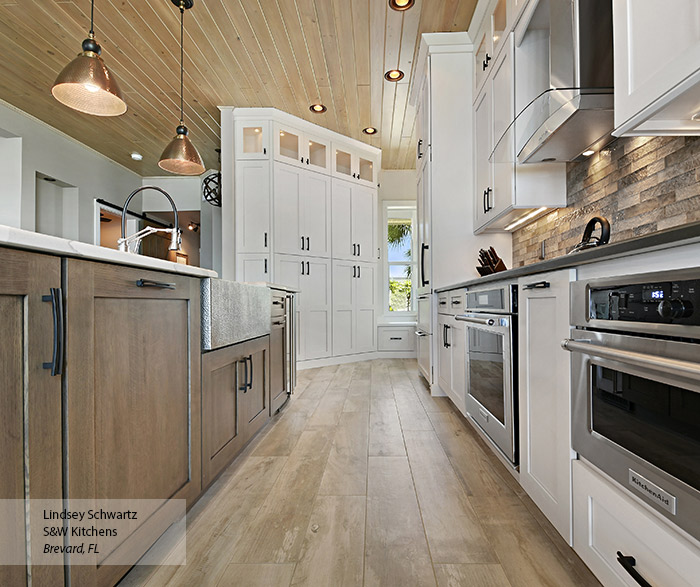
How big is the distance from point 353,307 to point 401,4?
10.9 feet

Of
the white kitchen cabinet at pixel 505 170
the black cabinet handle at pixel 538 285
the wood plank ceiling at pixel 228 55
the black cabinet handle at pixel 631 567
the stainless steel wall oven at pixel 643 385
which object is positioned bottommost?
the black cabinet handle at pixel 631 567

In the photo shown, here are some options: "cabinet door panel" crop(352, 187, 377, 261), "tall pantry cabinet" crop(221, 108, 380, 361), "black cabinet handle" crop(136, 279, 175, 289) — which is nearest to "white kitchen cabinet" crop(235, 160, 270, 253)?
"tall pantry cabinet" crop(221, 108, 380, 361)

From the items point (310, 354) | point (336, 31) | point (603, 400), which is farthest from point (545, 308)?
point (310, 354)

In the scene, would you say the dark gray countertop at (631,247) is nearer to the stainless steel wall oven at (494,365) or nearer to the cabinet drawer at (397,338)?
the stainless steel wall oven at (494,365)

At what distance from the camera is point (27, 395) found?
0.74m

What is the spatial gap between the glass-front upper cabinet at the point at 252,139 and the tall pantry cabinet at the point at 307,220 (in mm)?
11

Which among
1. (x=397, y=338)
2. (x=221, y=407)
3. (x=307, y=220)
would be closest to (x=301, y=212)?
(x=307, y=220)

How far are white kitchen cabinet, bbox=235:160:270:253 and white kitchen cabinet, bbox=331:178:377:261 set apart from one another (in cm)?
95

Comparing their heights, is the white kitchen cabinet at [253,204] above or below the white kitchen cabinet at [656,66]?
above

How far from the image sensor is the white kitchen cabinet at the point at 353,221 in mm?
5195

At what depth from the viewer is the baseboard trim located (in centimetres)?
480

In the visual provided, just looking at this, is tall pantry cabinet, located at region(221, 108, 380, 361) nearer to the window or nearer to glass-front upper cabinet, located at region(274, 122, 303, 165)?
glass-front upper cabinet, located at region(274, 122, 303, 165)

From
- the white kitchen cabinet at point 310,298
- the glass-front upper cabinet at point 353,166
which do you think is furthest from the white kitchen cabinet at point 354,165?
the white kitchen cabinet at point 310,298

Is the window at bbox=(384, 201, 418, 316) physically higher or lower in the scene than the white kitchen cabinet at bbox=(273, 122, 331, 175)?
lower
